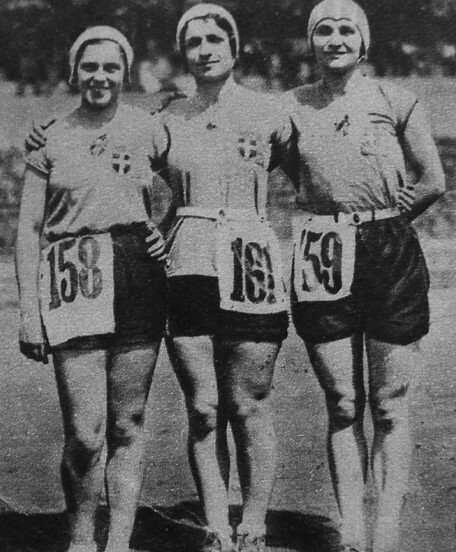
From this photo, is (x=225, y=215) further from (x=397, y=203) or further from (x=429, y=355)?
(x=429, y=355)

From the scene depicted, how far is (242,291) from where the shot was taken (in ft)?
14.0

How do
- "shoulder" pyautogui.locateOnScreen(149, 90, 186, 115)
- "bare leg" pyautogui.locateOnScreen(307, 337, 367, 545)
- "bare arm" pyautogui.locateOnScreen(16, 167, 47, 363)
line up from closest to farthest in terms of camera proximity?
"bare leg" pyautogui.locateOnScreen(307, 337, 367, 545) → "bare arm" pyautogui.locateOnScreen(16, 167, 47, 363) → "shoulder" pyautogui.locateOnScreen(149, 90, 186, 115)

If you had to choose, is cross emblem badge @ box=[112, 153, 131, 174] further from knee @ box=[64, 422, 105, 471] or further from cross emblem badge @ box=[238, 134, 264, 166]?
knee @ box=[64, 422, 105, 471]

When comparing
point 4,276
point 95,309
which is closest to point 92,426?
point 95,309

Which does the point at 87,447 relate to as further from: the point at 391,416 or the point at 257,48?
the point at 257,48

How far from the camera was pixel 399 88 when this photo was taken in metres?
4.41

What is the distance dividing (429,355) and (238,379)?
884 mm

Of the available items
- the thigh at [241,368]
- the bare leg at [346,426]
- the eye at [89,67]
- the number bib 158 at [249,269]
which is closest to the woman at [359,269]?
the bare leg at [346,426]

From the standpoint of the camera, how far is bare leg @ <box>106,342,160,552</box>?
13.8 feet

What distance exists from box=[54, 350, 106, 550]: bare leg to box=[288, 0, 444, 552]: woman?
96 cm

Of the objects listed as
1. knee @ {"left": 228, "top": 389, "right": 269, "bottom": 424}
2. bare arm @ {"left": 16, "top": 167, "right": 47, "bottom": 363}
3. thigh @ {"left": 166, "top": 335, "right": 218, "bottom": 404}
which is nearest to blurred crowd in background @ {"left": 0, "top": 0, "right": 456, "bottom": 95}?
bare arm @ {"left": 16, "top": 167, "right": 47, "bottom": 363}

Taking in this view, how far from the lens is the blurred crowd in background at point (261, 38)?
14.5ft

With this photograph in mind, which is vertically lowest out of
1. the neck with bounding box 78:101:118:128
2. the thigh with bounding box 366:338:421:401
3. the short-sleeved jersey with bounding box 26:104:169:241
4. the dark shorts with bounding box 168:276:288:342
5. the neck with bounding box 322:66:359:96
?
the thigh with bounding box 366:338:421:401

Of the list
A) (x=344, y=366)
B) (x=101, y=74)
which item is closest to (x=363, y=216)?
(x=344, y=366)
